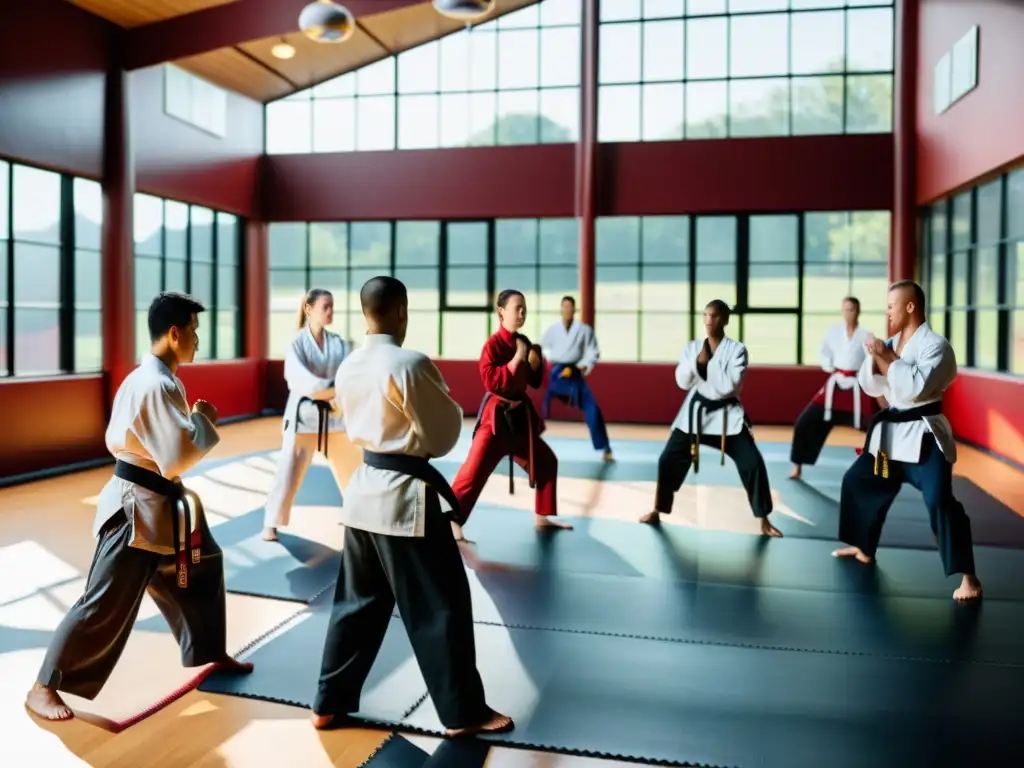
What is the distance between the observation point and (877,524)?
388 cm

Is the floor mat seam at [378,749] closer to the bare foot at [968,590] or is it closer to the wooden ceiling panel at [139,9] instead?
the bare foot at [968,590]

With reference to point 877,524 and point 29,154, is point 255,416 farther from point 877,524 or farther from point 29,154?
point 877,524

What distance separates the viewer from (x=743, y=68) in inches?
377

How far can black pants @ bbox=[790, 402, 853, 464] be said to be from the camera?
612 cm

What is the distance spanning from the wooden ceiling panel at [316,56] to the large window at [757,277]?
3614 mm

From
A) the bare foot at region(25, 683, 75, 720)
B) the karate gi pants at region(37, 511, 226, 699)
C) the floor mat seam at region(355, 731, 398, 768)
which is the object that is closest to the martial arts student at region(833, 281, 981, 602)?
the floor mat seam at region(355, 731, 398, 768)

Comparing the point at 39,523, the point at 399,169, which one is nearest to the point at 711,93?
the point at 399,169

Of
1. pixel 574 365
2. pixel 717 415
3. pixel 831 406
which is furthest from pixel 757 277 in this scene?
pixel 717 415

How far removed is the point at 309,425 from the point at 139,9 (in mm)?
4623

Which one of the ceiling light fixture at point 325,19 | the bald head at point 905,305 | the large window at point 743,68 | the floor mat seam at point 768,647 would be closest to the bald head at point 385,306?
the floor mat seam at point 768,647

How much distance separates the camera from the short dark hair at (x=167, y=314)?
7.97 ft

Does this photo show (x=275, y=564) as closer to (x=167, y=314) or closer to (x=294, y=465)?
(x=294, y=465)

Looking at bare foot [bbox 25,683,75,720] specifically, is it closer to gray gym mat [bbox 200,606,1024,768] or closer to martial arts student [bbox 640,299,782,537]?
gray gym mat [bbox 200,606,1024,768]

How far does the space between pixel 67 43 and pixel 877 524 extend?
6.62m
